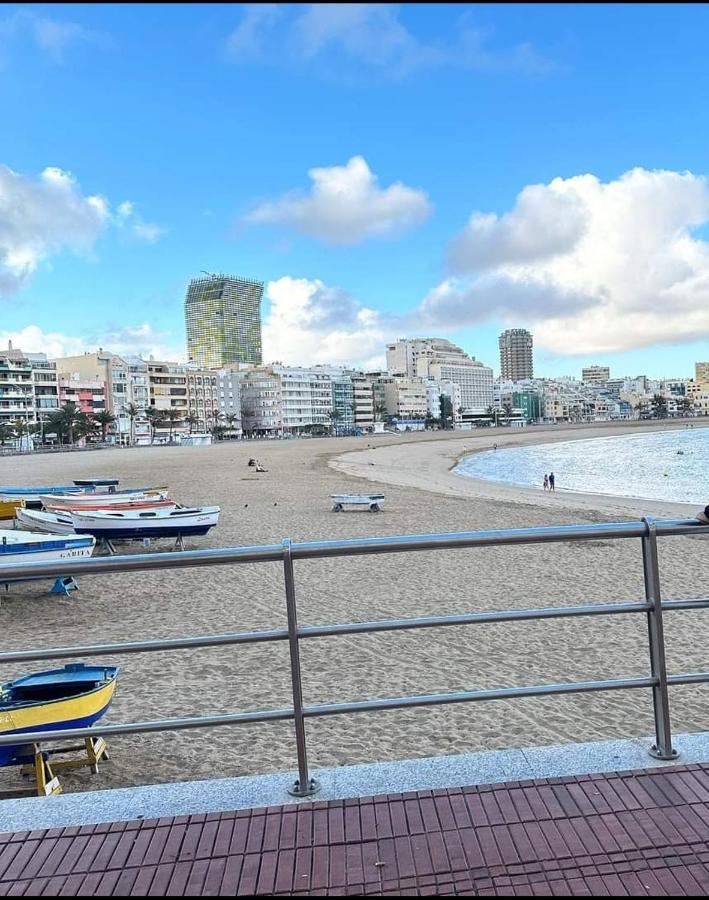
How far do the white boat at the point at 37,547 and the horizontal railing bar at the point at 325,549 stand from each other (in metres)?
8.09

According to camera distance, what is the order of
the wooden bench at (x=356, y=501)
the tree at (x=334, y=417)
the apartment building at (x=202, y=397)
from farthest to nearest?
the tree at (x=334, y=417) < the apartment building at (x=202, y=397) < the wooden bench at (x=356, y=501)

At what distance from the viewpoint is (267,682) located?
6664 mm

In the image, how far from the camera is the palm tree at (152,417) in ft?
378

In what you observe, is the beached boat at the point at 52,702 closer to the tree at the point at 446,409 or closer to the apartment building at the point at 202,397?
the apartment building at the point at 202,397

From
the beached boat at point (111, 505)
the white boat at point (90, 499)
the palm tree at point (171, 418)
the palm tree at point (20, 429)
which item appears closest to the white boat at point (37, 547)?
the beached boat at point (111, 505)

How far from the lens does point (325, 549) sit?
2633mm

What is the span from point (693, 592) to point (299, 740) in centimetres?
897

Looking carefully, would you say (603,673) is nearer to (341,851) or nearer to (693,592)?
(693,592)

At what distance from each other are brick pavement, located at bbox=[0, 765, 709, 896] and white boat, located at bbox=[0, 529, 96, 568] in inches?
324

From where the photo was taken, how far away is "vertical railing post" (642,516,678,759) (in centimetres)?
276

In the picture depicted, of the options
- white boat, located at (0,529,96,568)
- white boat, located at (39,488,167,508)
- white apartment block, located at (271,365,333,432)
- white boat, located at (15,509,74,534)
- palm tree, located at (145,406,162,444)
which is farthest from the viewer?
white apartment block, located at (271,365,333,432)

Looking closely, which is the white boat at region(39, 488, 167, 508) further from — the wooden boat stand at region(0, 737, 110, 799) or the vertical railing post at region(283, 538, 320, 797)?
the vertical railing post at region(283, 538, 320, 797)

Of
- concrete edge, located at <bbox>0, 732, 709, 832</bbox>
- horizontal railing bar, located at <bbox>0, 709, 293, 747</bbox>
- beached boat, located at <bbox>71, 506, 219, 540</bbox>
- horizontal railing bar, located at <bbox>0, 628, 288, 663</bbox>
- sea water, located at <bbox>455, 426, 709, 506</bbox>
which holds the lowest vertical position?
sea water, located at <bbox>455, 426, 709, 506</bbox>

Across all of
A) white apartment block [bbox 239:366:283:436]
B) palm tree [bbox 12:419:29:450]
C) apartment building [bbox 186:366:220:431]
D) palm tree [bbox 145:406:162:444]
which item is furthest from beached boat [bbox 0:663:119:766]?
white apartment block [bbox 239:366:283:436]
